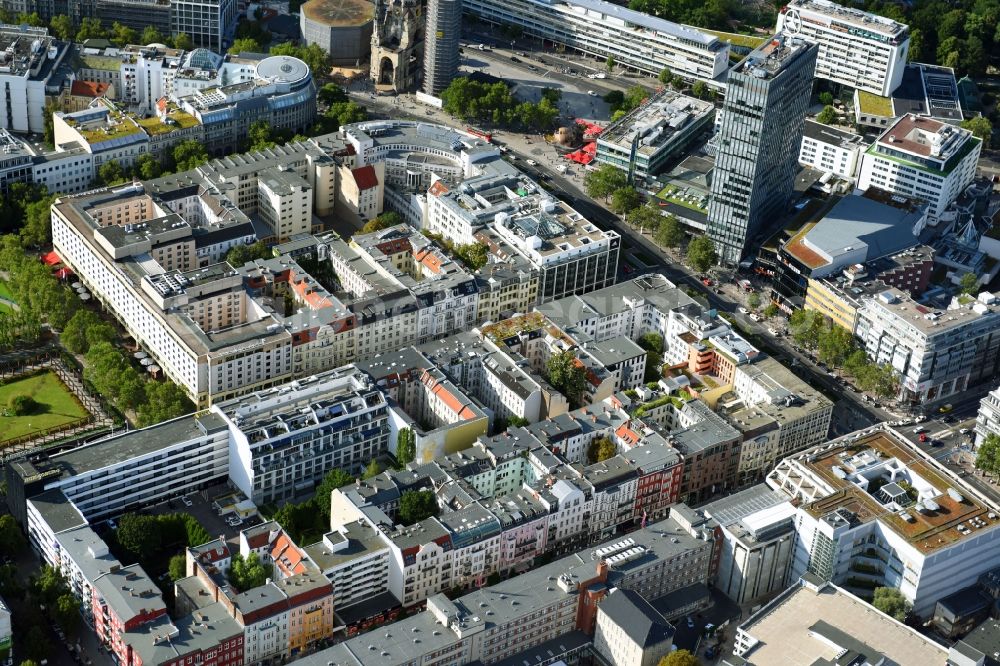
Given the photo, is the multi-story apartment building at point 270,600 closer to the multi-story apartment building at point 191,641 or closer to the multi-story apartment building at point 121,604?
the multi-story apartment building at point 191,641

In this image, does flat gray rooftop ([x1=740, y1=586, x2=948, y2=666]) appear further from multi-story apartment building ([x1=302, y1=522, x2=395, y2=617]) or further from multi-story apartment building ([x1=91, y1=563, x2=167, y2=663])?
multi-story apartment building ([x1=91, y1=563, x2=167, y2=663])

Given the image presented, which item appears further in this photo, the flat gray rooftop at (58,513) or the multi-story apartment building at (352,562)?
the flat gray rooftop at (58,513)

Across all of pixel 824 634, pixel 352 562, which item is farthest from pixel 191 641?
pixel 824 634

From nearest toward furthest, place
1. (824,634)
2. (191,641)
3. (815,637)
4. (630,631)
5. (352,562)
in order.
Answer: (191,641) → (630,631) → (824,634) → (815,637) → (352,562)

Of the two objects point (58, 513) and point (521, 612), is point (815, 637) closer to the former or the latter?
point (521, 612)

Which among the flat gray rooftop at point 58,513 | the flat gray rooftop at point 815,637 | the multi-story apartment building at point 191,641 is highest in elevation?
the flat gray rooftop at point 58,513

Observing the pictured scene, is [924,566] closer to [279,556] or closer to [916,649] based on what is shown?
[916,649]

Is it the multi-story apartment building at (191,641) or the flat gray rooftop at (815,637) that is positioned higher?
the flat gray rooftop at (815,637)

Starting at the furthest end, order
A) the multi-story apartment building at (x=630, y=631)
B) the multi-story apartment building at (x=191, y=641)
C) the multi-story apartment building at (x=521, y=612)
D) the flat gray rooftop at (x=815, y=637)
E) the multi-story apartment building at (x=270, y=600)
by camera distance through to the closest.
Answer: the flat gray rooftop at (x=815, y=637) < the multi-story apartment building at (x=630, y=631) < the multi-story apartment building at (x=270, y=600) < the multi-story apartment building at (x=521, y=612) < the multi-story apartment building at (x=191, y=641)

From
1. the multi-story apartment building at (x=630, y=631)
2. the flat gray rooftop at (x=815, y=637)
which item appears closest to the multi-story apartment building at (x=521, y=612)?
the multi-story apartment building at (x=630, y=631)

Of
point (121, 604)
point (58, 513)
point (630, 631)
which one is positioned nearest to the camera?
point (121, 604)

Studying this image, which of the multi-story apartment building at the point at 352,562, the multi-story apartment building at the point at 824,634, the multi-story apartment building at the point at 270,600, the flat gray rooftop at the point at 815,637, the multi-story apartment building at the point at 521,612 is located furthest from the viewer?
the multi-story apartment building at the point at 352,562

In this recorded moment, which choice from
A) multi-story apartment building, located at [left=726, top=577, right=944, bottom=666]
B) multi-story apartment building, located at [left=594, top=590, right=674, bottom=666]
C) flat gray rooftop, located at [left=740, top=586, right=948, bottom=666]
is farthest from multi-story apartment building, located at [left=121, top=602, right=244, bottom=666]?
flat gray rooftop, located at [left=740, top=586, right=948, bottom=666]
